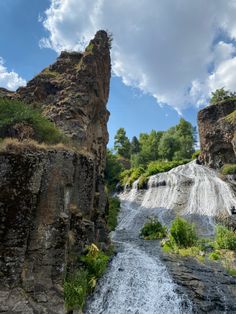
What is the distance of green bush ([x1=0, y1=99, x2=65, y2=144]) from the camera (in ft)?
58.9

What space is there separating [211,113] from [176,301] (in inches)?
1430

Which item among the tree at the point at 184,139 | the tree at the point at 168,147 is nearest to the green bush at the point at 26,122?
the tree at the point at 184,139

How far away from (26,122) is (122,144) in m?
59.8

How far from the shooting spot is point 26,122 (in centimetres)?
1844

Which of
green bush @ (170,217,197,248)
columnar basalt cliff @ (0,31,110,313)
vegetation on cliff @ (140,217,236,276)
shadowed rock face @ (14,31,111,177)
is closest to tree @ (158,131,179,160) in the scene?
shadowed rock face @ (14,31,111,177)

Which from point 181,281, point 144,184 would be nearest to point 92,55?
point 144,184

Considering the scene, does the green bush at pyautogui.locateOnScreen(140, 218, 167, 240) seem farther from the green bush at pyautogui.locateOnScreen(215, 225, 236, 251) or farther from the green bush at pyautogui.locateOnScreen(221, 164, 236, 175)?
the green bush at pyautogui.locateOnScreen(221, 164, 236, 175)

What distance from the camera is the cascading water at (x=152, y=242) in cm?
1189

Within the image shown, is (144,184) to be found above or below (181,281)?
above

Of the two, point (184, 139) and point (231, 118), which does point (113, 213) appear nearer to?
point (231, 118)

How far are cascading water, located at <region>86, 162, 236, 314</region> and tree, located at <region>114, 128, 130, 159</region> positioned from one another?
36.1 metres

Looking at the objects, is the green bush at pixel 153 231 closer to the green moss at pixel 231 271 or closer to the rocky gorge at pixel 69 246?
the rocky gorge at pixel 69 246

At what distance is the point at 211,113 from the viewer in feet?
145

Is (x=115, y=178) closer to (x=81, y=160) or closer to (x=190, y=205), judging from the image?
(x=190, y=205)
